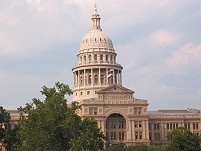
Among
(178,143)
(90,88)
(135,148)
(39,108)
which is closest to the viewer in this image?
(39,108)

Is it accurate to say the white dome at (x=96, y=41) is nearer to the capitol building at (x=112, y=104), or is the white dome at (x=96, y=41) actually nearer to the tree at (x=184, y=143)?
the capitol building at (x=112, y=104)

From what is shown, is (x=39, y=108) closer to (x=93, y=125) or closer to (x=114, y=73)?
(x=93, y=125)

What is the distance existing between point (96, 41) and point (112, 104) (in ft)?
103

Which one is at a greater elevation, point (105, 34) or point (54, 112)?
point (105, 34)

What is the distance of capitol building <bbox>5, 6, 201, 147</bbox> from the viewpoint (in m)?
165

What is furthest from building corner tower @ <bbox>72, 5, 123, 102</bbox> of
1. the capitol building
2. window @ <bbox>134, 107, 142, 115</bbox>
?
window @ <bbox>134, 107, 142, 115</bbox>

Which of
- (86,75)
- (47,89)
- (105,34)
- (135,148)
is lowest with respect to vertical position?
(135,148)

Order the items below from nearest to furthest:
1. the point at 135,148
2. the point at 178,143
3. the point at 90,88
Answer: the point at 178,143, the point at 135,148, the point at 90,88

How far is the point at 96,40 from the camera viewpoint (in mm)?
190250

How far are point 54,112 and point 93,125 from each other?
9707 millimetres

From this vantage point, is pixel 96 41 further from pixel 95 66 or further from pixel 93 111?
pixel 93 111

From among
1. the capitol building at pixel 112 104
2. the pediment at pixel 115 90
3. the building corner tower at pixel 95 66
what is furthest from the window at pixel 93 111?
the building corner tower at pixel 95 66

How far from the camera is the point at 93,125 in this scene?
97250mm

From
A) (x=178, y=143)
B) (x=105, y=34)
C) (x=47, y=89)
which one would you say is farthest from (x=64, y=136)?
(x=105, y=34)
